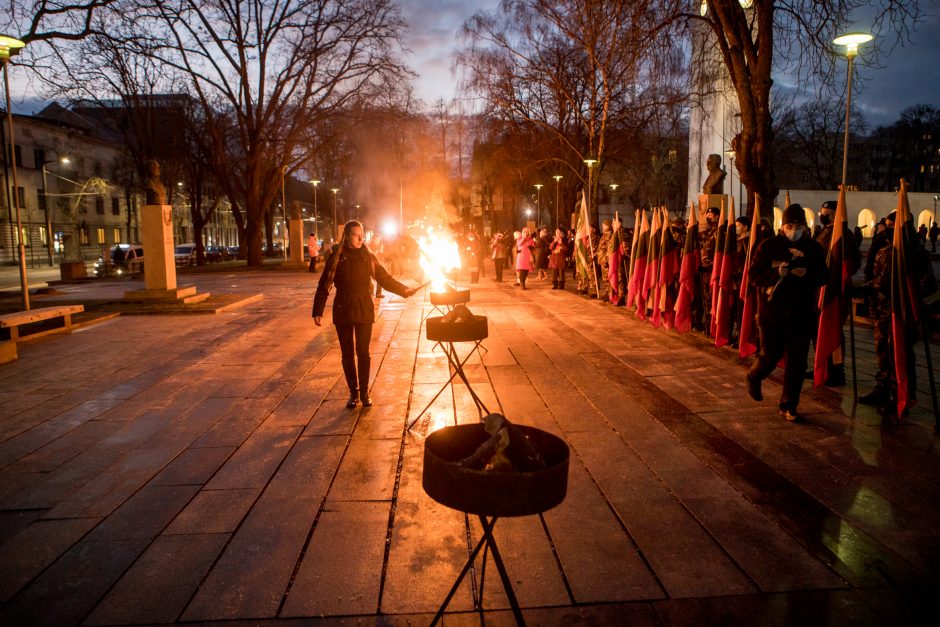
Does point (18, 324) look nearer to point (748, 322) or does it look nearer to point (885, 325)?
point (748, 322)

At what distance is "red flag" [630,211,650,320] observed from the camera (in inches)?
480

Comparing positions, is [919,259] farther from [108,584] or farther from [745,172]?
[108,584]

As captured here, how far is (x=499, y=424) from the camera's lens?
2.80 metres

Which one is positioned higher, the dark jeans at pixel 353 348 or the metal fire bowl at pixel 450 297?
the metal fire bowl at pixel 450 297

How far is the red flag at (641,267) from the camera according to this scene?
1218 cm

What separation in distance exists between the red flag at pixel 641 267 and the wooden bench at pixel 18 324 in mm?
10511

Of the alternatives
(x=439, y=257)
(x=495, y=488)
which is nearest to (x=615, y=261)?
(x=439, y=257)

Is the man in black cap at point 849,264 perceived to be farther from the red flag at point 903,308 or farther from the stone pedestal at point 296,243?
the stone pedestal at point 296,243

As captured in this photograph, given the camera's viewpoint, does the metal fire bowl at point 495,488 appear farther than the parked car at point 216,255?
No

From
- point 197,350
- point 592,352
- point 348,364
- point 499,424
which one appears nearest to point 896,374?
point 592,352

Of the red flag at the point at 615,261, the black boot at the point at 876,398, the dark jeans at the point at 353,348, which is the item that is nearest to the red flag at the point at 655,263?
the red flag at the point at 615,261

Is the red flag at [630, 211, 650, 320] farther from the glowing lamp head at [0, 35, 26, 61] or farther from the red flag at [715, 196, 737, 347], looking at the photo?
the glowing lamp head at [0, 35, 26, 61]

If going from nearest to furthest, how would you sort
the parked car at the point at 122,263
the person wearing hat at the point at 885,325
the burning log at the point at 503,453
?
the burning log at the point at 503,453, the person wearing hat at the point at 885,325, the parked car at the point at 122,263

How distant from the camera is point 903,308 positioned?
583 cm
